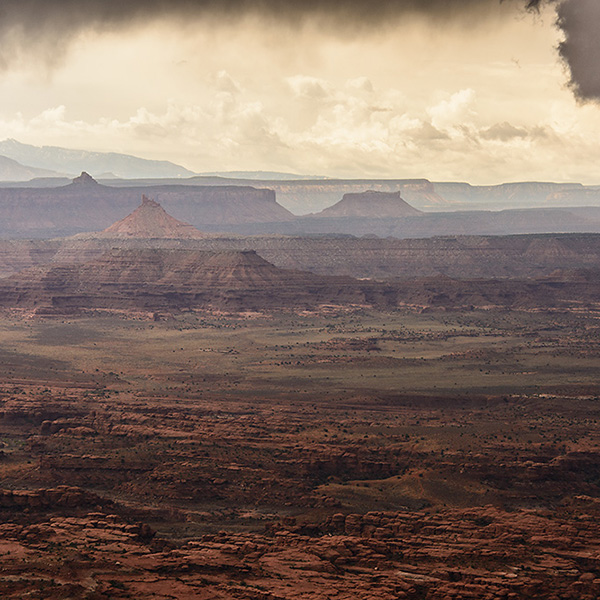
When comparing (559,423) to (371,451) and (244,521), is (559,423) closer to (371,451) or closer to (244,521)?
(371,451)

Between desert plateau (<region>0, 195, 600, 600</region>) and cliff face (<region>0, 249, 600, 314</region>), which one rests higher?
cliff face (<region>0, 249, 600, 314</region>)

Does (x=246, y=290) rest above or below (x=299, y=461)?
→ above

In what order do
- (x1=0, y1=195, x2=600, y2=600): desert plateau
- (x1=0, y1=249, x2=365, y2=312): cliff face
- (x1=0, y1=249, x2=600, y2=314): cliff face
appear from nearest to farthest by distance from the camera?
(x1=0, y1=195, x2=600, y2=600): desert plateau
(x1=0, y1=249, x2=365, y2=312): cliff face
(x1=0, y1=249, x2=600, y2=314): cliff face

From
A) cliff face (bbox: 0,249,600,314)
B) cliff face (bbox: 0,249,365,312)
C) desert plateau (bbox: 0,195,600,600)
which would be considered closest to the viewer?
desert plateau (bbox: 0,195,600,600)

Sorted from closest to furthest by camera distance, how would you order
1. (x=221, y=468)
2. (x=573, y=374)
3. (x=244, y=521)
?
(x=244, y=521) → (x=221, y=468) → (x=573, y=374)

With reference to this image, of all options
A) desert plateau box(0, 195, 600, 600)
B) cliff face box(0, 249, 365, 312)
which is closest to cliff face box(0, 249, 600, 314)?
cliff face box(0, 249, 365, 312)

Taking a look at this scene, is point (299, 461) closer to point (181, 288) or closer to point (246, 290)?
point (246, 290)

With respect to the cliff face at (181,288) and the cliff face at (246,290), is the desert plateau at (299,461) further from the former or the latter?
the cliff face at (246,290)

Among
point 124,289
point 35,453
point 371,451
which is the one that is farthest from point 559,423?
point 124,289

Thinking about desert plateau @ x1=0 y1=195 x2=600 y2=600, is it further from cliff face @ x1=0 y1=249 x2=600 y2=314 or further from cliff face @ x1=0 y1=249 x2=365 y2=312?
cliff face @ x1=0 y1=249 x2=600 y2=314

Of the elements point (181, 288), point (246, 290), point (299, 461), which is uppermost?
point (246, 290)

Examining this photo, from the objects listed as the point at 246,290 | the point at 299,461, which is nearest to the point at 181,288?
the point at 246,290
